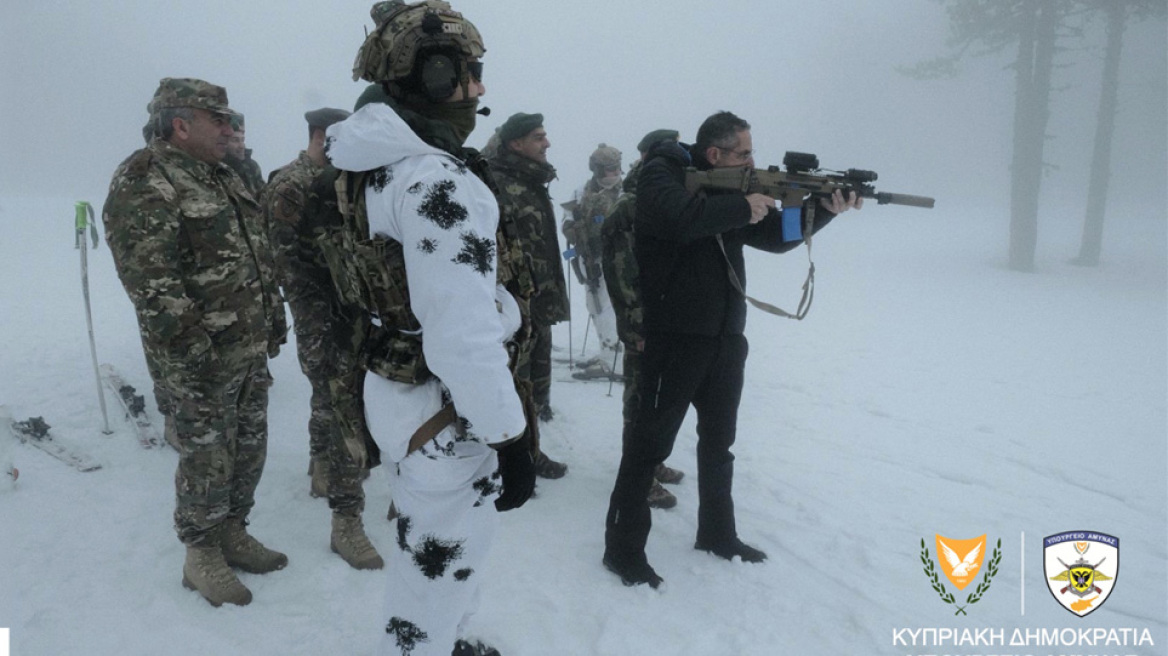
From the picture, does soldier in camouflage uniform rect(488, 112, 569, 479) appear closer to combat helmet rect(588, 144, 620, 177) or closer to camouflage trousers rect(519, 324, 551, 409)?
camouflage trousers rect(519, 324, 551, 409)

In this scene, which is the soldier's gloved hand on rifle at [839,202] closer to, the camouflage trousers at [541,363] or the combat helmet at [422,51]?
the combat helmet at [422,51]

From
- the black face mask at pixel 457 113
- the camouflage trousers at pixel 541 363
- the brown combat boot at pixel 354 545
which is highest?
the black face mask at pixel 457 113

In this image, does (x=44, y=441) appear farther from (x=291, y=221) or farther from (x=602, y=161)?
(x=602, y=161)

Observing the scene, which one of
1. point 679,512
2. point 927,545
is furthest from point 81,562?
point 927,545

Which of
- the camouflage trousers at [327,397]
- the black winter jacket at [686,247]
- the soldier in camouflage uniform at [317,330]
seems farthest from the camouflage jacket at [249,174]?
the black winter jacket at [686,247]

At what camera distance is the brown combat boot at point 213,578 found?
288 centimetres

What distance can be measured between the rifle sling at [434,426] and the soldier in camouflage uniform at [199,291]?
4.87 feet

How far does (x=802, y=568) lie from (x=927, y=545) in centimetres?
83

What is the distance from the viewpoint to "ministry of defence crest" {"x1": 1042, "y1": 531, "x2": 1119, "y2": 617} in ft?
10.3

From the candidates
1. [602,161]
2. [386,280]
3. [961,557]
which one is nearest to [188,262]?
[386,280]

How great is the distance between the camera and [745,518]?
3809 millimetres

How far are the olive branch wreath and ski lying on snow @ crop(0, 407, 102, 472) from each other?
5.07 m

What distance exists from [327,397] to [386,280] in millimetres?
1996

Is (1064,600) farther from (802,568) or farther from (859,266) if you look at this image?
(859,266)
